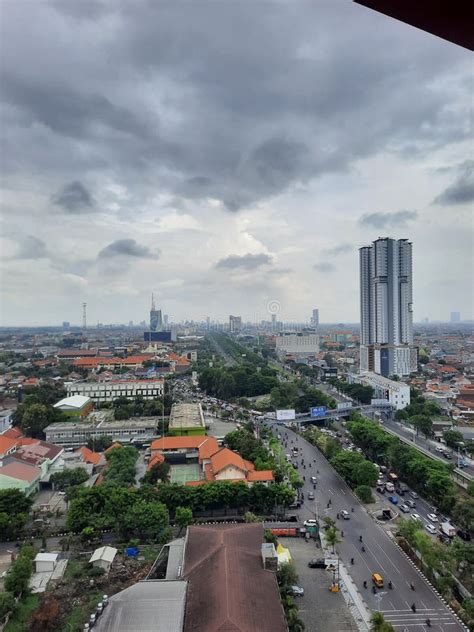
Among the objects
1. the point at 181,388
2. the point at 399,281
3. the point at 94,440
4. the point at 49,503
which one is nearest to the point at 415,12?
the point at 49,503

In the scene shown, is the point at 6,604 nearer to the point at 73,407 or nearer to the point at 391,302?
the point at 73,407

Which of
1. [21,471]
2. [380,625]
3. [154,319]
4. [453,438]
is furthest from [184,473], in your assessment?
[154,319]

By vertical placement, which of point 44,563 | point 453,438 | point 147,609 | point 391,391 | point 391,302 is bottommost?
point 44,563

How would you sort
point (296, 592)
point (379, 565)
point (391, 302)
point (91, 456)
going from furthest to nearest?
1. point (391, 302)
2. point (91, 456)
3. point (379, 565)
4. point (296, 592)

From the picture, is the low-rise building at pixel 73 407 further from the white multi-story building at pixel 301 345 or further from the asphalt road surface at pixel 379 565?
the white multi-story building at pixel 301 345

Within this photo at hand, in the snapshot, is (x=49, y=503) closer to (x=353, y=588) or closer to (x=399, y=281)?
(x=353, y=588)

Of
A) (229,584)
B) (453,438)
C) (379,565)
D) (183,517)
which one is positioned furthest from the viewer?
(453,438)

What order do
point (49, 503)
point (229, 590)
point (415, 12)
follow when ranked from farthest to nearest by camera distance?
point (49, 503), point (229, 590), point (415, 12)
